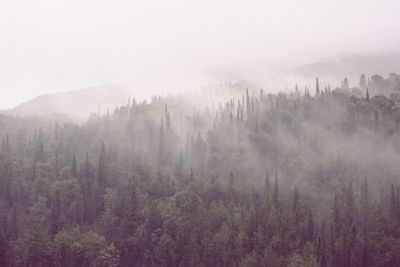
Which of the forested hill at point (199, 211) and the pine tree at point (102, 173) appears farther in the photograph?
the pine tree at point (102, 173)

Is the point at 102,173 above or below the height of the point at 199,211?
above

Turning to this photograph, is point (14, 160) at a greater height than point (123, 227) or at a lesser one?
greater

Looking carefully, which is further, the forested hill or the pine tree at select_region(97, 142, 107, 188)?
the pine tree at select_region(97, 142, 107, 188)

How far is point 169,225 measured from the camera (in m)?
137

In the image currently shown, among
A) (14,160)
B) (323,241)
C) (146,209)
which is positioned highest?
(14,160)

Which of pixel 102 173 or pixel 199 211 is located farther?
pixel 102 173

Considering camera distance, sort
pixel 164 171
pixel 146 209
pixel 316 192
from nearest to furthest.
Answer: pixel 146 209, pixel 316 192, pixel 164 171

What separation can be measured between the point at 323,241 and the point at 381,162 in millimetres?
71242

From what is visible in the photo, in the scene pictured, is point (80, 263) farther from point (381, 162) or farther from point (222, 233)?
point (381, 162)

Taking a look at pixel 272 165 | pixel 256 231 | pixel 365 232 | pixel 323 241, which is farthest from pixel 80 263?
pixel 272 165

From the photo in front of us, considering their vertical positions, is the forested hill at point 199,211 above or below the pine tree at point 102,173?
below

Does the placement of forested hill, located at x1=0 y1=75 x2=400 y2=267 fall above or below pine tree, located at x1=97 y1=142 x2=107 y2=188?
below

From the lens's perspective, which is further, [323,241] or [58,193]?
[58,193]

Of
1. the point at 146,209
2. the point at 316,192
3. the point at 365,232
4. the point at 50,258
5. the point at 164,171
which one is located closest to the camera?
the point at 50,258
